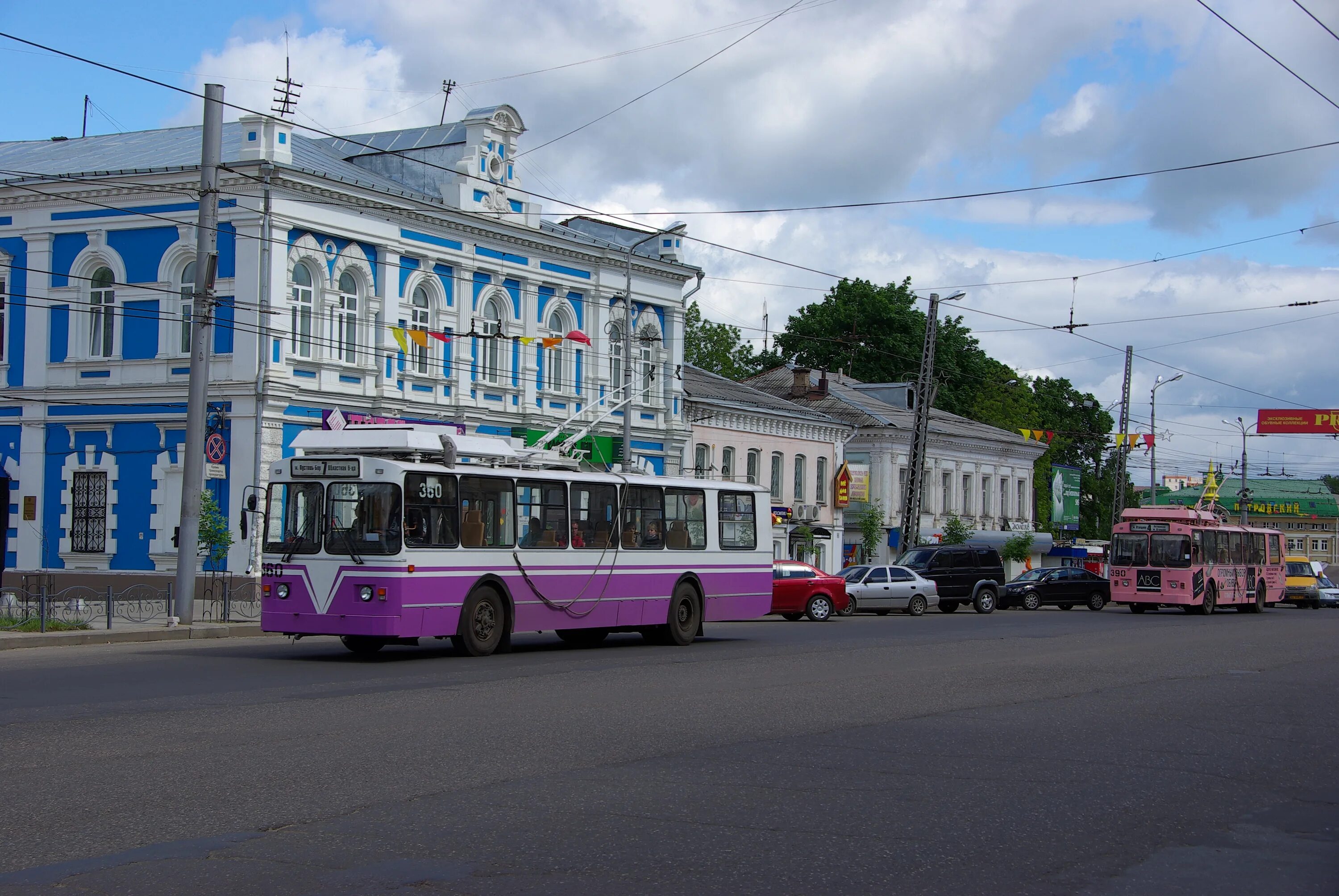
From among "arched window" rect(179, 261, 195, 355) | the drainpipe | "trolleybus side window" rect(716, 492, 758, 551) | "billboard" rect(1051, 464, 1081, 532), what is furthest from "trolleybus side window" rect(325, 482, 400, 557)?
"billboard" rect(1051, 464, 1081, 532)

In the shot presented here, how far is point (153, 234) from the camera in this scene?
33656mm

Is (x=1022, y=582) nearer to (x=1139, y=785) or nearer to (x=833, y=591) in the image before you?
(x=833, y=591)

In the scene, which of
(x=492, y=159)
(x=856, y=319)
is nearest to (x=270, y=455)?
(x=492, y=159)

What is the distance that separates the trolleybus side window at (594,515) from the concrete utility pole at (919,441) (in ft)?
69.3

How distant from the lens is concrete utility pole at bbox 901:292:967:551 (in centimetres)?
4238

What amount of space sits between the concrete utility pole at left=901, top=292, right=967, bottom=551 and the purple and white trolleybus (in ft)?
64.9

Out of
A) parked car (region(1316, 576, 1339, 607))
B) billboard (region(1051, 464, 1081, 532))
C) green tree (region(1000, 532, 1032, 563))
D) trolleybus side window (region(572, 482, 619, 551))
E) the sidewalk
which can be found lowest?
parked car (region(1316, 576, 1339, 607))

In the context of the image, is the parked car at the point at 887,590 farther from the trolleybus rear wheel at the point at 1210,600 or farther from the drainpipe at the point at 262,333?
the drainpipe at the point at 262,333

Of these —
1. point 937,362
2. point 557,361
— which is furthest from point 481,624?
point 937,362

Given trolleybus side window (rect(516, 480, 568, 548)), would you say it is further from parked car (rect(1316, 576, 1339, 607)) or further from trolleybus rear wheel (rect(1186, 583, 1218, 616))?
parked car (rect(1316, 576, 1339, 607))

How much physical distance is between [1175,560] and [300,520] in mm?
30497

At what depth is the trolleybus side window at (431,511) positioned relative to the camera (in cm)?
1884

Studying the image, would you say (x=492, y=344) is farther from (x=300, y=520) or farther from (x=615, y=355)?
(x=300, y=520)

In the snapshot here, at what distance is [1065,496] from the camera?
75812 mm
